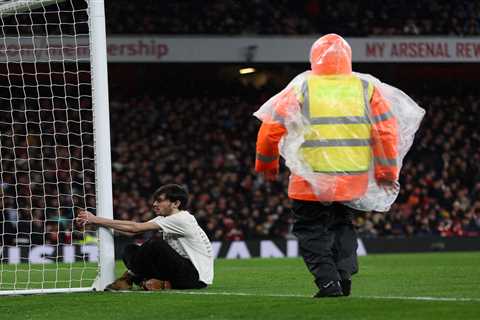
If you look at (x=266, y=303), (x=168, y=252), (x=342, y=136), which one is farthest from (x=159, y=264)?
(x=342, y=136)

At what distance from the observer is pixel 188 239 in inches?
395

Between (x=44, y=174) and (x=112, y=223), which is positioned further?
(x=44, y=174)

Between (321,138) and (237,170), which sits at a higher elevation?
(237,170)

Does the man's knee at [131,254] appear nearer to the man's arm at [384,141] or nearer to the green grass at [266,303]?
the green grass at [266,303]

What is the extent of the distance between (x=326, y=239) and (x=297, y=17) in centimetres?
2258

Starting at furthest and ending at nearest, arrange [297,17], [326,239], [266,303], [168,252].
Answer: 1. [297,17]
2. [168,252]
3. [326,239]
4. [266,303]

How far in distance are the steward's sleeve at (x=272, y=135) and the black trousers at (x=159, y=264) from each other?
77.5 inches

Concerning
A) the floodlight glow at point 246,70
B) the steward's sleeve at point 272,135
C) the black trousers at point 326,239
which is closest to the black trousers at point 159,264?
the black trousers at point 326,239

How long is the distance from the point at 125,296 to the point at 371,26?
2218cm

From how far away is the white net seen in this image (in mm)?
14477

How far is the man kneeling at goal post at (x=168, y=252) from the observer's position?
9797mm

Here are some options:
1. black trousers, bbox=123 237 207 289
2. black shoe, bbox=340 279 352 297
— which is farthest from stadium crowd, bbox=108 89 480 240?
black shoe, bbox=340 279 352 297

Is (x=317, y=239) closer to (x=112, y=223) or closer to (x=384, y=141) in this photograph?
(x=384, y=141)

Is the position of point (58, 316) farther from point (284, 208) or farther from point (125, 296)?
point (284, 208)
